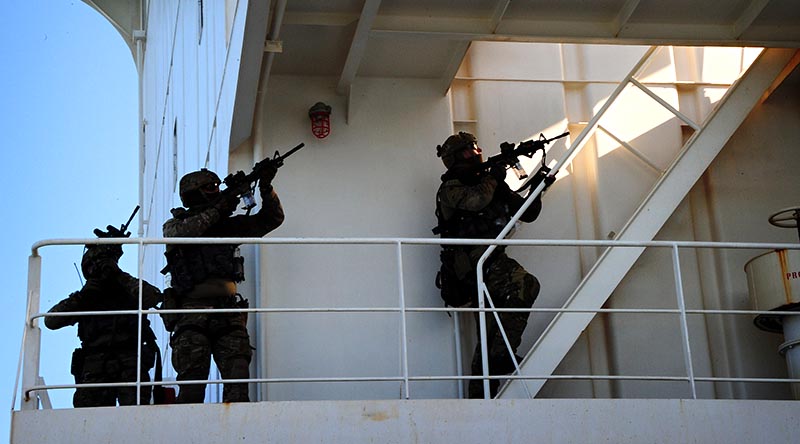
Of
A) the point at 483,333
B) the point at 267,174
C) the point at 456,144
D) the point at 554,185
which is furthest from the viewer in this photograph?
the point at 554,185

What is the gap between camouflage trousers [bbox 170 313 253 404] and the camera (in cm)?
1047

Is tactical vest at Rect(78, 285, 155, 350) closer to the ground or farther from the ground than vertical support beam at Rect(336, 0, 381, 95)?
closer to the ground

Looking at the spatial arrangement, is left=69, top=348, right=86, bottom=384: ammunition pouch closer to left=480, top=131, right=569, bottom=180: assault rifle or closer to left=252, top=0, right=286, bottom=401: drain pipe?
left=252, top=0, right=286, bottom=401: drain pipe

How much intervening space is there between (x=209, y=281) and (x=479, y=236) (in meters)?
2.16

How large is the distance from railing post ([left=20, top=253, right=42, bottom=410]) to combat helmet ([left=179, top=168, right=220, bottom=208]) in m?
2.24

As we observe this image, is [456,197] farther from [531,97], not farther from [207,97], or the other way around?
[207,97]

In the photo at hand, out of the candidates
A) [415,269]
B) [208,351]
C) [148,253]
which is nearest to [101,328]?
[208,351]

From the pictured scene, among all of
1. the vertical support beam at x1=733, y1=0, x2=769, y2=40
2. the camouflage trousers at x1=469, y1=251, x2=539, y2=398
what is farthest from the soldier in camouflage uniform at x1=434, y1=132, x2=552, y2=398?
the vertical support beam at x1=733, y1=0, x2=769, y2=40

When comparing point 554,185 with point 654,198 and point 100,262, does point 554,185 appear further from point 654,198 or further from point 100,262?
point 100,262

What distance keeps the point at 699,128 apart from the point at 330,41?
3180 millimetres

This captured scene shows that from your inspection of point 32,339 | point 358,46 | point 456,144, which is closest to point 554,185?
point 456,144

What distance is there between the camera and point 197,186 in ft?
37.1

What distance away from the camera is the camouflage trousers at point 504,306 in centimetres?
1086

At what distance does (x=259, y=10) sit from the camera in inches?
406
